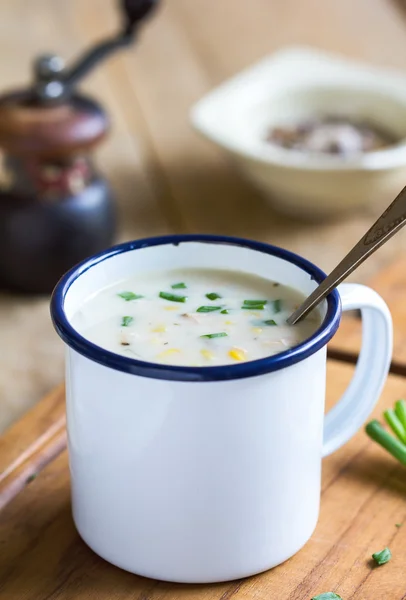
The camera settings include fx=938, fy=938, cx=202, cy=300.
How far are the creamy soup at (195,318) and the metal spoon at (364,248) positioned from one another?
4 cm

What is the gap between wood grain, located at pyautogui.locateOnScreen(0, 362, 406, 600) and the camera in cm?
96

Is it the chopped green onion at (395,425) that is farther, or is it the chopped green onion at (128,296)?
the chopped green onion at (395,425)

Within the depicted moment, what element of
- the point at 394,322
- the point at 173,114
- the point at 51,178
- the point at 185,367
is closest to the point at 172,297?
the point at 185,367

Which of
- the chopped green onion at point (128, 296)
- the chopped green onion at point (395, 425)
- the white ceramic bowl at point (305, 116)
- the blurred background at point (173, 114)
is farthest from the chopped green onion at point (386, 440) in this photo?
the white ceramic bowl at point (305, 116)

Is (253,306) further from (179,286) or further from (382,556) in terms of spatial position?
(382,556)

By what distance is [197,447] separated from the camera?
2.87ft

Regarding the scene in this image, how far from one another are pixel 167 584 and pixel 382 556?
23 centimetres

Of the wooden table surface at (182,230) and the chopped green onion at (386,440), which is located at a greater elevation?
the chopped green onion at (386,440)

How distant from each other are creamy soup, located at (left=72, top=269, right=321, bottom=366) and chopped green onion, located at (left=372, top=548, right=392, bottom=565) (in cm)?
25

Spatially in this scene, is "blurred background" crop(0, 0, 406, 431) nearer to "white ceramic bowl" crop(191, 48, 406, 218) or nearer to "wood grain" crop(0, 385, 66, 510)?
"white ceramic bowl" crop(191, 48, 406, 218)

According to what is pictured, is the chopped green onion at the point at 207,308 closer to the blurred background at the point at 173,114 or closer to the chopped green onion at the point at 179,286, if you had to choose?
the chopped green onion at the point at 179,286

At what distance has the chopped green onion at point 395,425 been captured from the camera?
3.86 feet

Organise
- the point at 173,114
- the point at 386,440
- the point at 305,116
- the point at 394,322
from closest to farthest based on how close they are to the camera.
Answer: the point at 386,440
the point at 394,322
the point at 305,116
the point at 173,114

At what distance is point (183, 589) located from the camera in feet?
3.16
